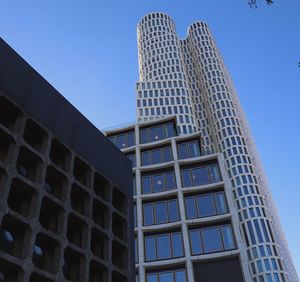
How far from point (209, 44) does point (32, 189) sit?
134249mm

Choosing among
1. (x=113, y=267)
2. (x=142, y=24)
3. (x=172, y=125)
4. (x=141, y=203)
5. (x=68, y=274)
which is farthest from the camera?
(x=142, y=24)

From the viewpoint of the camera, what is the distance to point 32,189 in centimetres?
2016

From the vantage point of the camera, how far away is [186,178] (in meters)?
46.6

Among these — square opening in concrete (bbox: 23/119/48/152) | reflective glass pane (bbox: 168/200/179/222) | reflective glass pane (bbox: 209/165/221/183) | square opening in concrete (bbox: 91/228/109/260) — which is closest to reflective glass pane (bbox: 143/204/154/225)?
reflective glass pane (bbox: 168/200/179/222)

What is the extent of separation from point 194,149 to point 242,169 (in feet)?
213

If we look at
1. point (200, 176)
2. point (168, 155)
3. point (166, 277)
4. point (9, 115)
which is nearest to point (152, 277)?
point (166, 277)

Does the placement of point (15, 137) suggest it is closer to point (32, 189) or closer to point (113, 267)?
point (32, 189)

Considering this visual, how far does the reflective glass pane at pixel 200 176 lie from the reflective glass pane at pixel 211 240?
19.6 ft

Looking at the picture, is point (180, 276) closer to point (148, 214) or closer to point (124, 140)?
point (148, 214)

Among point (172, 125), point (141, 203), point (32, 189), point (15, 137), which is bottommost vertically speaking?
point (32, 189)

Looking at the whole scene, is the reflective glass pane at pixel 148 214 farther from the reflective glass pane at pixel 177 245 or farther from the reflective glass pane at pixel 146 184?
the reflective glass pane at pixel 177 245

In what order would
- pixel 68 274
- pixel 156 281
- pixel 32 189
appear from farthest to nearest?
pixel 156 281
pixel 68 274
pixel 32 189

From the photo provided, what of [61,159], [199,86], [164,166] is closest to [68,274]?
[61,159]

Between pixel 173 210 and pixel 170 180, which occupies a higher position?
pixel 170 180
